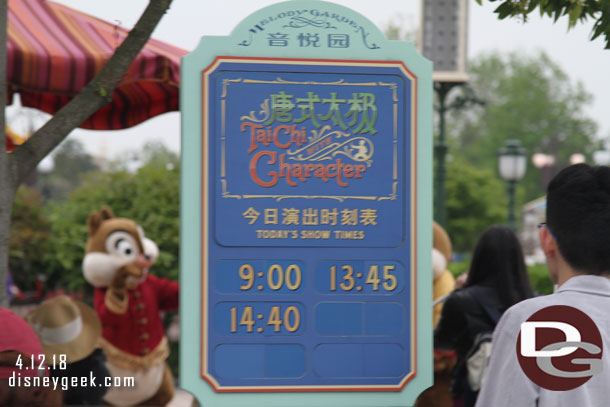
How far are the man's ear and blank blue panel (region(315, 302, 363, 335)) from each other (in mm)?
1350

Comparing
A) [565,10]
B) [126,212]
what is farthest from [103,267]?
[565,10]

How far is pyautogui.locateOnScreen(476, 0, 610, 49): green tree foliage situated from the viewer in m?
3.92

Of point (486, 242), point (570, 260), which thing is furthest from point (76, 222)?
point (570, 260)

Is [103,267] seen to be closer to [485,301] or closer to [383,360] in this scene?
[485,301]

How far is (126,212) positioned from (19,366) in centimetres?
643

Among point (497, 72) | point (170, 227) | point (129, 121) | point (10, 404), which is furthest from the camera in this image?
point (497, 72)

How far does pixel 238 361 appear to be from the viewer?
3.43 metres

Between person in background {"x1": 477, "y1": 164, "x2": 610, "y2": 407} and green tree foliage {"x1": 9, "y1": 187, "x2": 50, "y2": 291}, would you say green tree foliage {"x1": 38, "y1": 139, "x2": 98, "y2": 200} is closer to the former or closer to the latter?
green tree foliage {"x1": 9, "y1": 187, "x2": 50, "y2": 291}

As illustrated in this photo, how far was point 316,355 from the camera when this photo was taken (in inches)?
136

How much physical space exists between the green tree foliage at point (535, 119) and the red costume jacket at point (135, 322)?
54006mm

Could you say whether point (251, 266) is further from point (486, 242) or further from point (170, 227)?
point (170, 227)

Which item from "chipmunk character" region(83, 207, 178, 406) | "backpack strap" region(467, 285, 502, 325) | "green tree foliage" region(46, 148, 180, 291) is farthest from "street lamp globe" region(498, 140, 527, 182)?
"backpack strap" region(467, 285, 502, 325)

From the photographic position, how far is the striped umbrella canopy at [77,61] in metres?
4.95

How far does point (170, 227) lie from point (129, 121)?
10.2 feet
